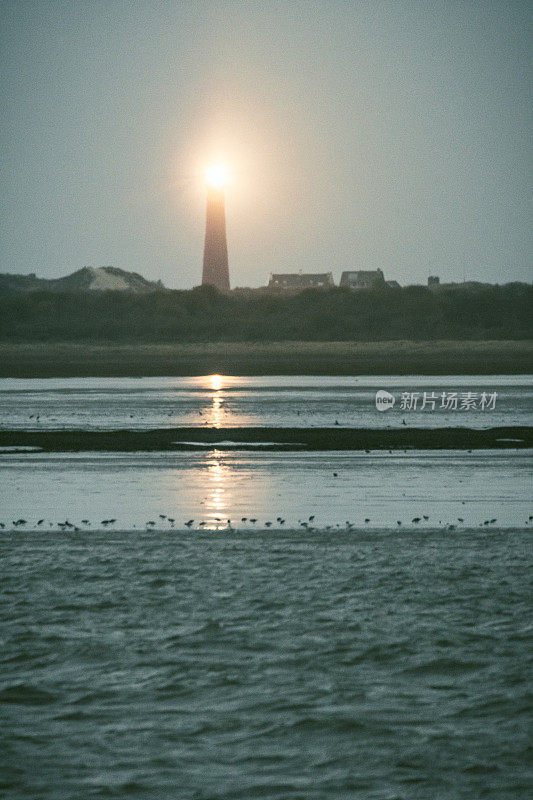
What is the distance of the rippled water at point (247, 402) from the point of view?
29.2 metres

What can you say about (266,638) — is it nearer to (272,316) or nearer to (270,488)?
(270,488)

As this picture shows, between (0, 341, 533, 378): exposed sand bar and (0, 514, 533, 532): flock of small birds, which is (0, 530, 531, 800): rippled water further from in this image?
(0, 341, 533, 378): exposed sand bar

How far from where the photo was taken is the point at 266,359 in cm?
8294

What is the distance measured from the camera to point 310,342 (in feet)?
380

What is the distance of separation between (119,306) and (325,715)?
431 ft

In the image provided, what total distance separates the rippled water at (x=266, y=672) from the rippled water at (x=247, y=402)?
56.0 feet

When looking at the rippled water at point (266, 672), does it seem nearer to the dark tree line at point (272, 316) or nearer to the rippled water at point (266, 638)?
the rippled water at point (266, 638)

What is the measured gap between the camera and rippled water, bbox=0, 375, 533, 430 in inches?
1148

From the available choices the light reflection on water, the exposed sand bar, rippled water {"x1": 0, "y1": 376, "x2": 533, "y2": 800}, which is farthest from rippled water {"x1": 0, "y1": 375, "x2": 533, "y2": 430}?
rippled water {"x1": 0, "y1": 376, "x2": 533, "y2": 800}

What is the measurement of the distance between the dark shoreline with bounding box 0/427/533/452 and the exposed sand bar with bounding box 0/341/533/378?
32.8 meters

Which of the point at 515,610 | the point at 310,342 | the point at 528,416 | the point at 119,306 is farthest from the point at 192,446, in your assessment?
the point at 119,306

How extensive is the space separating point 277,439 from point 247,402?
12.7 meters

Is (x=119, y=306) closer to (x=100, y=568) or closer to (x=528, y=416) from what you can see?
(x=528, y=416)

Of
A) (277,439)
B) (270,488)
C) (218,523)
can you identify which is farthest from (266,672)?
(277,439)
